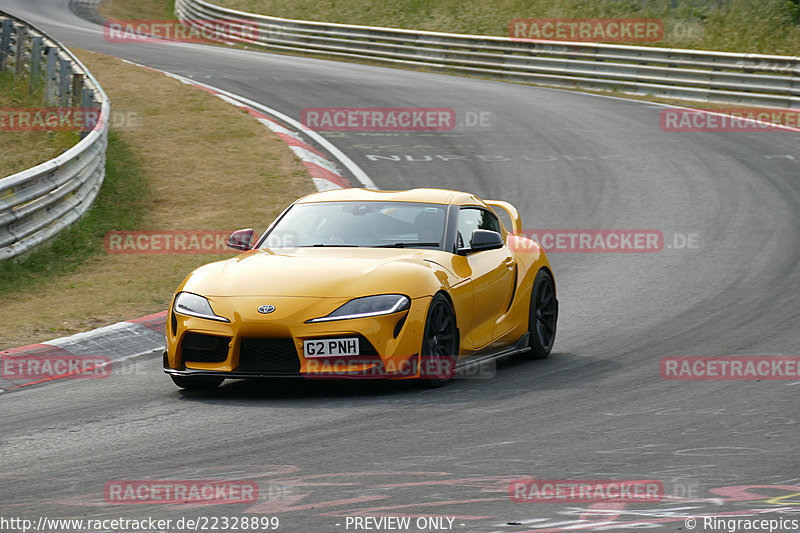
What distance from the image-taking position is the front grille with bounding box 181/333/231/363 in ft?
24.7

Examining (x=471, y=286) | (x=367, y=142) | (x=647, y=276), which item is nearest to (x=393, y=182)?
(x=367, y=142)

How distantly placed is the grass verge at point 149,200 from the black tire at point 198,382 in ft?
6.65

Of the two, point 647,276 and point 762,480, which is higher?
point 762,480

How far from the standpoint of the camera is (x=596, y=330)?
33.4ft

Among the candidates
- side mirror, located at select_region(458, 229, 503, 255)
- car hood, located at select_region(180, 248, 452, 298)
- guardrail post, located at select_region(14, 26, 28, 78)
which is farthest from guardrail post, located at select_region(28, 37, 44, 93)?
side mirror, located at select_region(458, 229, 503, 255)

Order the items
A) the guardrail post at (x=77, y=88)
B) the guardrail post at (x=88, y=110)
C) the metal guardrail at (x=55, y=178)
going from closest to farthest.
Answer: the metal guardrail at (x=55, y=178), the guardrail post at (x=88, y=110), the guardrail post at (x=77, y=88)

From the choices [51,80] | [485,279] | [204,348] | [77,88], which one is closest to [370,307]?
[204,348]

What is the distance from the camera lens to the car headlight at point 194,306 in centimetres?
757

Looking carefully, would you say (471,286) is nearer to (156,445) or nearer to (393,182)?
(156,445)

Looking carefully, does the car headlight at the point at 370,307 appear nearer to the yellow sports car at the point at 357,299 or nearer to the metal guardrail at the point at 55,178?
the yellow sports car at the point at 357,299

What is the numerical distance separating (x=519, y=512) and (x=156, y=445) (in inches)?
90.1

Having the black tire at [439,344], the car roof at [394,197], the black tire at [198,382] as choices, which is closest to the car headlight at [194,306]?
the black tire at [198,382]

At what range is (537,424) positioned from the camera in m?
6.70

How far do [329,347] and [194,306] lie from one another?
1008mm
